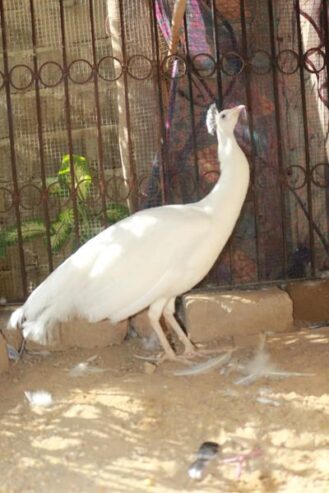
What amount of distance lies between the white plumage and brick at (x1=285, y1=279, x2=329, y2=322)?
109 cm

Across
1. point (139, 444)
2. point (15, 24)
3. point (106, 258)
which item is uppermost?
point (15, 24)

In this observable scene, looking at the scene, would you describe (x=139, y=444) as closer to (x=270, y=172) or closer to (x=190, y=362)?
(x=190, y=362)

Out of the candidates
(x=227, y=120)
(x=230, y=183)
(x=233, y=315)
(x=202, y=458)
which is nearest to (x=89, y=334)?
(x=233, y=315)

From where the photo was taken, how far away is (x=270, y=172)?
17.3 ft

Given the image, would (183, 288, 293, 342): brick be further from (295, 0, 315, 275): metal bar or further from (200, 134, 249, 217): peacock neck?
(200, 134, 249, 217): peacock neck

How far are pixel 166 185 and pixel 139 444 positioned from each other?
2.16 meters

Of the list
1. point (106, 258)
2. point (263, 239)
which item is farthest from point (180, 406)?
point (263, 239)

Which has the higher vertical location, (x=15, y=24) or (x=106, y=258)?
(x=15, y=24)

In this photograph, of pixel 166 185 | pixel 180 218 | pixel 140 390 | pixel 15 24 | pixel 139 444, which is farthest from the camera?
pixel 15 24

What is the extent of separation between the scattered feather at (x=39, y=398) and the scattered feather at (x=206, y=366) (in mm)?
692

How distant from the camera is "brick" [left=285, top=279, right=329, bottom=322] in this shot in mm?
4840

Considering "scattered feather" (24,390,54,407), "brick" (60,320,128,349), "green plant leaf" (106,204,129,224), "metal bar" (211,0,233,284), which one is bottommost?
"scattered feather" (24,390,54,407)

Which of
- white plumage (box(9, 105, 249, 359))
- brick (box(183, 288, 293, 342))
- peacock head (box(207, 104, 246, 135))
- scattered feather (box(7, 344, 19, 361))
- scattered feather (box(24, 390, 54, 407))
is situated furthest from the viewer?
brick (box(183, 288, 293, 342))

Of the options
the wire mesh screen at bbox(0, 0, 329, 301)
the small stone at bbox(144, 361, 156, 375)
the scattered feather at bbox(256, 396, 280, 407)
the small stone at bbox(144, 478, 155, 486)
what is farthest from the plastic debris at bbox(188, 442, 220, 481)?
the wire mesh screen at bbox(0, 0, 329, 301)
